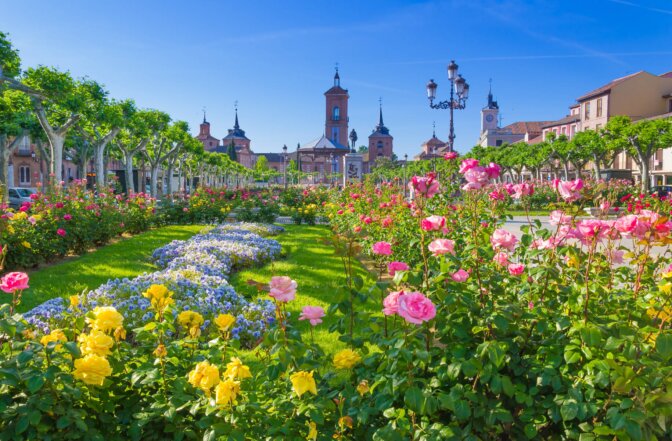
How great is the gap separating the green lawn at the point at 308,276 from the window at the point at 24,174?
151ft

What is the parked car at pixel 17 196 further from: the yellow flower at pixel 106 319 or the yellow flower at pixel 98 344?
the yellow flower at pixel 98 344

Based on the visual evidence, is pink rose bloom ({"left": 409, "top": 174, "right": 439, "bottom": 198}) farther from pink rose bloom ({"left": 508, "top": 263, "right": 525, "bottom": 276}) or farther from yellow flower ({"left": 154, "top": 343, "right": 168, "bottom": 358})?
yellow flower ({"left": 154, "top": 343, "right": 168, "bottom": 358})

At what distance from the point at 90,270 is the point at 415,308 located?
25.4 ft

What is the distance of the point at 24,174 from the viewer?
4906cm

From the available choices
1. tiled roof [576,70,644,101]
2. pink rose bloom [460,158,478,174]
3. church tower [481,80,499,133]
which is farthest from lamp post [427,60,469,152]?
church tower [481,80,499,133]

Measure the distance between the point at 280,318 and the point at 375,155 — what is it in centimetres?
11554

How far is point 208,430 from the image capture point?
213 cm

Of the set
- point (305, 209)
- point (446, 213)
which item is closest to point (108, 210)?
point (305, 209)

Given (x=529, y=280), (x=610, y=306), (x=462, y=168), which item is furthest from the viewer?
(x=462, y=168)

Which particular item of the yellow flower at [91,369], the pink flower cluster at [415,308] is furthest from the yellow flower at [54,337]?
the pink flower cluster at [415,308]

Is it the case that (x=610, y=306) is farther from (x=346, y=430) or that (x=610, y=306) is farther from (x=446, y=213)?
(x=446, y=213)

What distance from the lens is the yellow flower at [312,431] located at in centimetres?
205

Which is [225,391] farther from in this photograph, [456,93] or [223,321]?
[456,93]

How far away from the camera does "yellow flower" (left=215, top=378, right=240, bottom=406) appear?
2.02 meters
